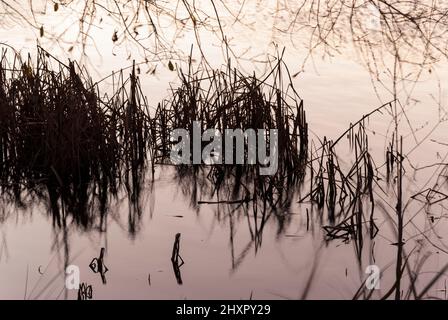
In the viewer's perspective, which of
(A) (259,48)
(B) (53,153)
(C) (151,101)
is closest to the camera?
(B) (53,153)

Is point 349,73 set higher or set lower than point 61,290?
higher

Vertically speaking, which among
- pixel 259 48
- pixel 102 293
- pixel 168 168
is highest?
pixel 259 48

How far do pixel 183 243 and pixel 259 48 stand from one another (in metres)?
4.89

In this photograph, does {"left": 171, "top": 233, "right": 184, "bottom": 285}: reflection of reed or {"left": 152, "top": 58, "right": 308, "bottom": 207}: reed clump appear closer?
{"left": 171, "top": 233, "right": 184, "bottom": 285}: reflection of reed

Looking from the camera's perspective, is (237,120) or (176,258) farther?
(237,120)

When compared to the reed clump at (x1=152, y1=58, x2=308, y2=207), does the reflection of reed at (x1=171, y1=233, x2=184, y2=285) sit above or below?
below

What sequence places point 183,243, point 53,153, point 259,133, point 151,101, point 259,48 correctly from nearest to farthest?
point 183,243
point 53,153
point 259,133
point 151,101
point 259,48

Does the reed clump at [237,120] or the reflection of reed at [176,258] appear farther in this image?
the reed clump at [237,120]

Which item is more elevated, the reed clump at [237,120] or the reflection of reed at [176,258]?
the reed clump at [237,120]

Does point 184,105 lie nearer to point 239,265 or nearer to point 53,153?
point 53,153

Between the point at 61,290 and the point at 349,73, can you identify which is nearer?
the point at 61,290

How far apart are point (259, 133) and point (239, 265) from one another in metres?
1.72

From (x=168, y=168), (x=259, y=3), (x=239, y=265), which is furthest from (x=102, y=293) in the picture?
(x=259, y=3)

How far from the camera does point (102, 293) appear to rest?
3.94 m
